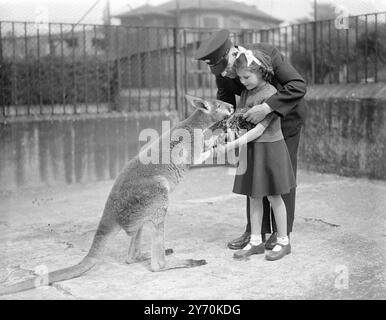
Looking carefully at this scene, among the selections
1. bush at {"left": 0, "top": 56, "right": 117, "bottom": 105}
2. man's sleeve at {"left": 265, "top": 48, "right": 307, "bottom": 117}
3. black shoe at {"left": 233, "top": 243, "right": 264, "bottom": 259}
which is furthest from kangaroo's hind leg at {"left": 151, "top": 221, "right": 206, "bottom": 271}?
bush at {"left": 0, "top": 56, "right": 117, "bottom": 105}

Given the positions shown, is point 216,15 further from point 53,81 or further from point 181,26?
point 53,81

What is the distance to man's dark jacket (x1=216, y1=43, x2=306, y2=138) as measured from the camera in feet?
14.3

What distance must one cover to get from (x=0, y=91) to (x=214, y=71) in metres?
4.34

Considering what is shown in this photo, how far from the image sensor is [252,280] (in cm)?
395

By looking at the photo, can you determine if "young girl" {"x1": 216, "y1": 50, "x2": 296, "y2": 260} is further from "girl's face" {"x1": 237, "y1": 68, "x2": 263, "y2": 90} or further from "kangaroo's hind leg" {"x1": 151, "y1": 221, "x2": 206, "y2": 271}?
"kangaroo's hind leg" {"x1": 151, "y1": 221, "x2": 206, "y2": 271}

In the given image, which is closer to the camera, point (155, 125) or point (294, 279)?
point (294, 279)

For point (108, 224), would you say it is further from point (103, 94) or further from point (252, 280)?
point (103, 94)

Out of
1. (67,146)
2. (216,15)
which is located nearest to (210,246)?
(67,146)

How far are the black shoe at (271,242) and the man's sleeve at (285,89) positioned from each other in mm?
1070

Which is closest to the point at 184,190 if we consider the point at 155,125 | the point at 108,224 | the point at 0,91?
the point at 155,125

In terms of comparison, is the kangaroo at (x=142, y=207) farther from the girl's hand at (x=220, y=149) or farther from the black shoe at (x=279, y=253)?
the black shoe at (x=279, y=253)

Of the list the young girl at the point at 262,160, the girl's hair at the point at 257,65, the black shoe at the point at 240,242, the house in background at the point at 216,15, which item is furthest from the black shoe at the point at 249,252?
the house in background at the point at 216,15

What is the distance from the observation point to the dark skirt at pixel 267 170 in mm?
4438

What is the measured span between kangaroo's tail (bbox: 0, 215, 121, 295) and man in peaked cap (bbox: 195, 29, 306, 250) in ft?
3.84
